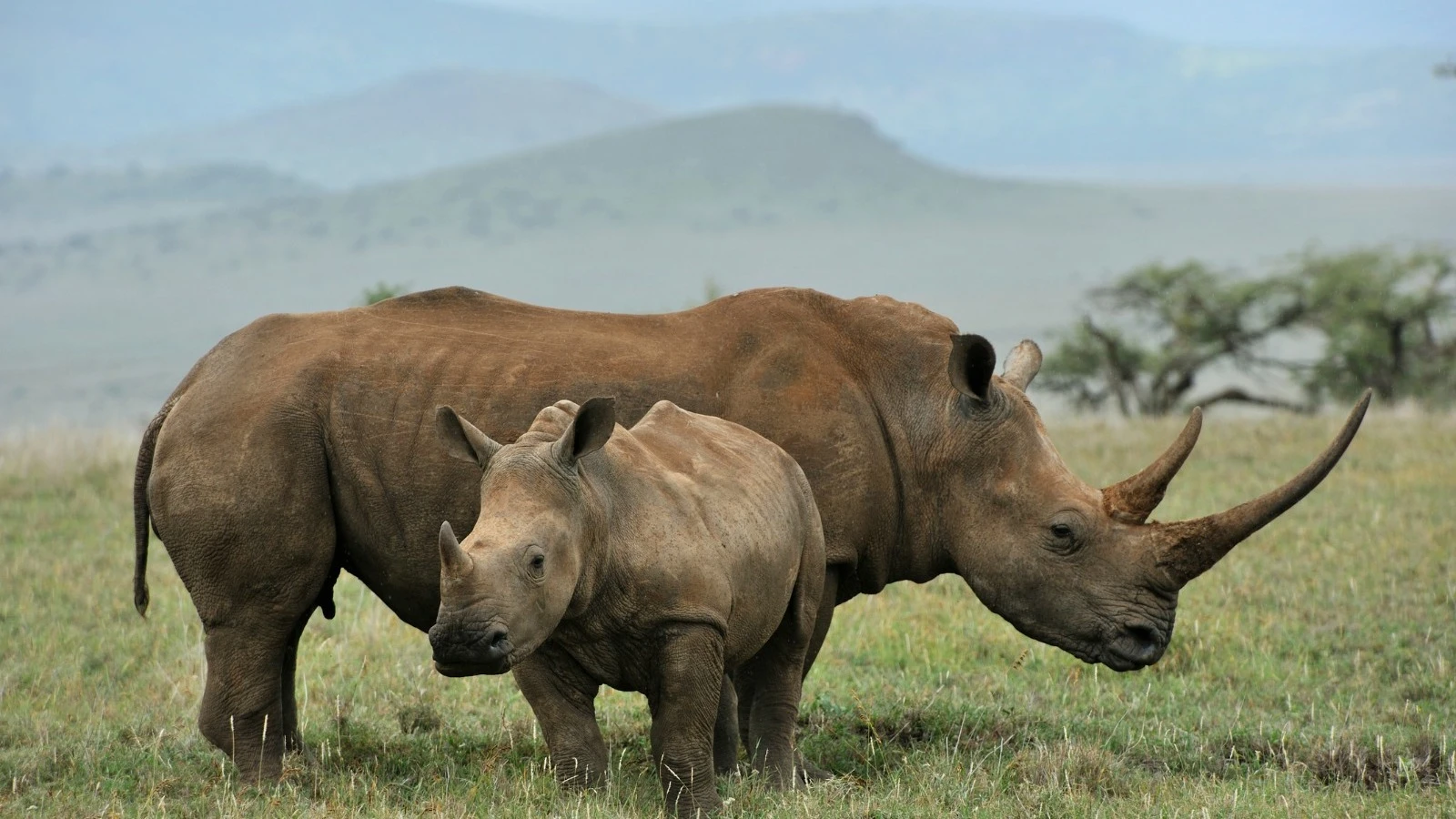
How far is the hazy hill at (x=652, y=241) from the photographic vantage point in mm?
95062

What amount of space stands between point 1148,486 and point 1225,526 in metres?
0.34

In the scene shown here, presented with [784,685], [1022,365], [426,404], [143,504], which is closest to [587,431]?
[426,404]

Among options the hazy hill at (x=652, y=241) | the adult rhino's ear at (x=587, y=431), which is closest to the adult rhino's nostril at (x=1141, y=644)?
the adult rhino's ear at (x=587, y=431)

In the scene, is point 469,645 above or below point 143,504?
above

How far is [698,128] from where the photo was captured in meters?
166

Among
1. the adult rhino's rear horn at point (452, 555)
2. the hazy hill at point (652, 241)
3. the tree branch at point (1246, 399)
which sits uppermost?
the adult rhino's rear horn at point (452, 555)

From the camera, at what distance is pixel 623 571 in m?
5.95

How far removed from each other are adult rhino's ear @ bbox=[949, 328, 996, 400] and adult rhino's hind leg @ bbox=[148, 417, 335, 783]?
8.27 ft

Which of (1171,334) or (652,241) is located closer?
(1171,334)

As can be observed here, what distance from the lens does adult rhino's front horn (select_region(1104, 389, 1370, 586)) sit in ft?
22.5

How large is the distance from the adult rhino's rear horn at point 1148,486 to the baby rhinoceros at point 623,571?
1325mm

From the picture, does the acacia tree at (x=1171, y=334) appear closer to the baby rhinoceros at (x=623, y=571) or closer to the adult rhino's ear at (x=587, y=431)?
the baby rhinoceros at (x=623, y=571)

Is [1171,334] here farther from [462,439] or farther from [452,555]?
[452,555]

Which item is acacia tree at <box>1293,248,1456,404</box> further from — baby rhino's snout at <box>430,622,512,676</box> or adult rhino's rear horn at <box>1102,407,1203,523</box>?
baby rhino's snout at <box>430,622,512,676</box>
